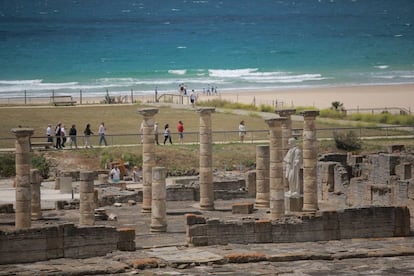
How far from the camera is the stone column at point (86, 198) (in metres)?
50.9

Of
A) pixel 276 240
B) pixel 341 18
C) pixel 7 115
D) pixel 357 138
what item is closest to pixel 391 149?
pixel 357 138

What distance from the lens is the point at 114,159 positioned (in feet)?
227

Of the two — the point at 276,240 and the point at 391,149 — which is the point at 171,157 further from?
the point at 276,240

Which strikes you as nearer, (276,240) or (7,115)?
(276,240)

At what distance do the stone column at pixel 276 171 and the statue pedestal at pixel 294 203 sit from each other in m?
2.14

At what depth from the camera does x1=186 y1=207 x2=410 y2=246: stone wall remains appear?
4806 centimetres

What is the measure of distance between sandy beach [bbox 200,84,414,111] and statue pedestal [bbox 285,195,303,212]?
3925 centimetres

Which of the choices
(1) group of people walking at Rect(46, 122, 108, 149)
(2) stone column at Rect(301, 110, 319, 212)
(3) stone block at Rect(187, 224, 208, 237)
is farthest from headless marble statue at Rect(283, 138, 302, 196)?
(1) group of people walking at Rect(46, 122, 108, 149)

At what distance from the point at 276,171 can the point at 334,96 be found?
56.3 meters

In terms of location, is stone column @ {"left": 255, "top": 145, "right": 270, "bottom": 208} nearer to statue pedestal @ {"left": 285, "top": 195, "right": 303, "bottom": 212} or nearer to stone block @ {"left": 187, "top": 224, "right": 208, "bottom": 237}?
statue pedestal @ {"left": 285, "top": 195, "right": 303, "bottom": 212}

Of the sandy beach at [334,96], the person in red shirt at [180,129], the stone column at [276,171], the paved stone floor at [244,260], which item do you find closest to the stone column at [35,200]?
the paved stone floor at [244,260]

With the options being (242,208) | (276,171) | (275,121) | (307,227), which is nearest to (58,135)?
(242,208)

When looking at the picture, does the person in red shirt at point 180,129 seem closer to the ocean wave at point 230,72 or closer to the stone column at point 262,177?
the stone column at point 262,177

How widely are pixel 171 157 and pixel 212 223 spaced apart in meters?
21.9
